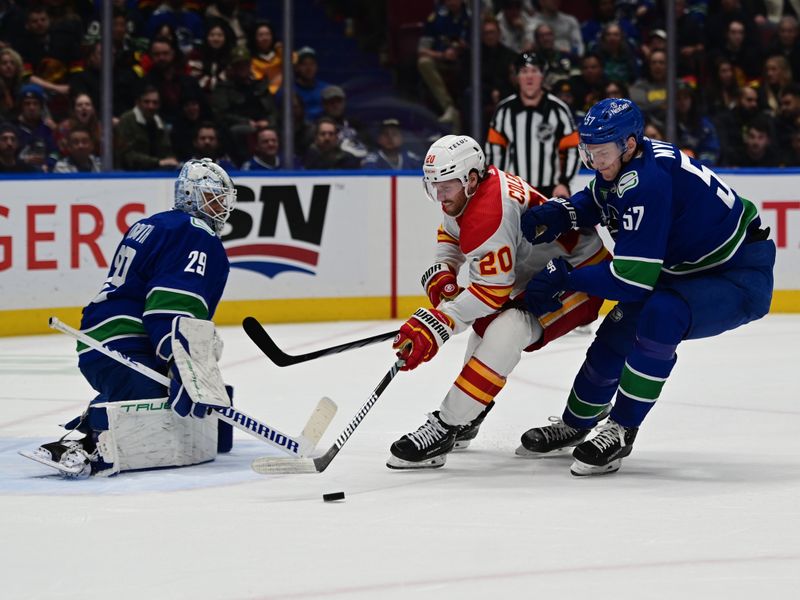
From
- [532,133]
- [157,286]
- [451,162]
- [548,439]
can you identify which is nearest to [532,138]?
[532,133]

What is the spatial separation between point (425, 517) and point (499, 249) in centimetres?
82

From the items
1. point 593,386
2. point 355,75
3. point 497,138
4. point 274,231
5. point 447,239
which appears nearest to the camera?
point 593,386

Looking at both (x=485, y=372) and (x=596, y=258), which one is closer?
(x=485, y=372)

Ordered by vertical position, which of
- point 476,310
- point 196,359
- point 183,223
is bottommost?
point 196,359

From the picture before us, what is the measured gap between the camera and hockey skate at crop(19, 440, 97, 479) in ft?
11.8

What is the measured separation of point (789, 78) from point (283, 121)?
10.3 ft

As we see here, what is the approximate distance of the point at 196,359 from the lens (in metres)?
3.59

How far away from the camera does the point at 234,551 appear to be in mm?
2871

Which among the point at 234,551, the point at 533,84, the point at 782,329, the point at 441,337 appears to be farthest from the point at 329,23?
the point at 234,551

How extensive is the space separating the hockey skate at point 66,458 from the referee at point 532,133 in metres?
3.20

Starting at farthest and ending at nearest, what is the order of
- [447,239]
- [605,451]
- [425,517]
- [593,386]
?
1. [447,239]
2. [593,386]
3. [605,451]
4. [425,517]

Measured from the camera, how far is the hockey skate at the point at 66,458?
3.59 m

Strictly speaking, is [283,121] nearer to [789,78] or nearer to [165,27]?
[165,27]

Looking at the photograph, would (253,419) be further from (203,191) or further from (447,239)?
(447,239)
